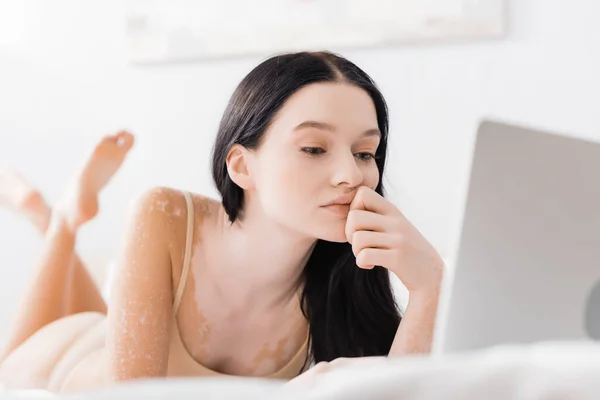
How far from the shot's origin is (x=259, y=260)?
1290 millimetres

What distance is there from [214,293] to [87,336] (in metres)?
0.49

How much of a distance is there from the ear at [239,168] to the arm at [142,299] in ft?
0.53

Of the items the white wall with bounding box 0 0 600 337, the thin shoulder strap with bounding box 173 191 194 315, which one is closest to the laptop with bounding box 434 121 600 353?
the thin shoulder strap with bounding box 173 191 194 315

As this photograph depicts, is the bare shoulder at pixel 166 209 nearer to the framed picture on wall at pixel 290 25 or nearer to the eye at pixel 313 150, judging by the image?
the eye at pixel 313 150

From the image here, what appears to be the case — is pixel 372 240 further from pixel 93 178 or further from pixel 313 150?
pixel 93 178

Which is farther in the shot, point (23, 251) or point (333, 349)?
point (23, 251)

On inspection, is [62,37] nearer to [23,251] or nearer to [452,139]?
[23,251]

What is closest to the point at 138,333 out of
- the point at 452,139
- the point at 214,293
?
the point at 214,293

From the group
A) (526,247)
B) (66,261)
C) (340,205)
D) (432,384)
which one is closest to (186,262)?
(340,205)

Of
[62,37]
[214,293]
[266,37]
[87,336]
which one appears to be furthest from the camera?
[62,37]

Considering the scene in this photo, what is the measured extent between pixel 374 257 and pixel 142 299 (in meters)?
0.39

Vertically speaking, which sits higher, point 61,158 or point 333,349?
→ point 61,158

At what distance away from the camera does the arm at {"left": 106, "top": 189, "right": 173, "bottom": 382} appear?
120 centimetres

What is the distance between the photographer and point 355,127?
3.70 feet
